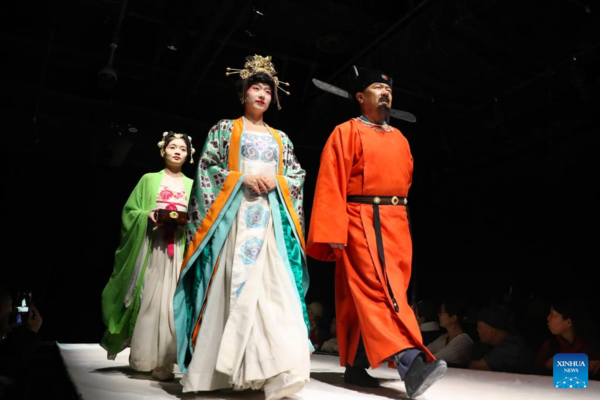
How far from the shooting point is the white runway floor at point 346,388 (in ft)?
8.34

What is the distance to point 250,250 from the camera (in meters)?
2.67

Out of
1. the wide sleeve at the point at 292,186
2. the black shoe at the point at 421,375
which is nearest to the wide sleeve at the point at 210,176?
the wide sleeve at the point at 292,186

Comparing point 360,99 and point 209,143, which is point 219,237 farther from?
point 360,99

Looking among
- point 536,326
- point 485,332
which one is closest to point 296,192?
point 485,332

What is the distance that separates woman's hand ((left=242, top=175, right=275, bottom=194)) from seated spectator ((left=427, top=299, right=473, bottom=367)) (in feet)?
7.99

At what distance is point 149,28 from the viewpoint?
6.64 m

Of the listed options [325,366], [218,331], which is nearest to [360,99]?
[218,331]

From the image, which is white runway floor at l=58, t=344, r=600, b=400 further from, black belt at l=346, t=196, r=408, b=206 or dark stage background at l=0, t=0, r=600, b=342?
dark stage background at l=0, t=0, r=600, b=342

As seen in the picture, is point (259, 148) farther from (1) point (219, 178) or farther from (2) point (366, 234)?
(2) point (366, 234)

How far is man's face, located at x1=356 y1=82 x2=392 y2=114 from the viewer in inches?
125

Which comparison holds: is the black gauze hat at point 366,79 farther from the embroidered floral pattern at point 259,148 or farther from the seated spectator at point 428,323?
the seated spectator at point 428,323

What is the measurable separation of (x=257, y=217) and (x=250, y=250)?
0.64 feet

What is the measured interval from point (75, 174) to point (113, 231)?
941 mm

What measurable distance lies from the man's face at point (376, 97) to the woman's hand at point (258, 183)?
836 mm
